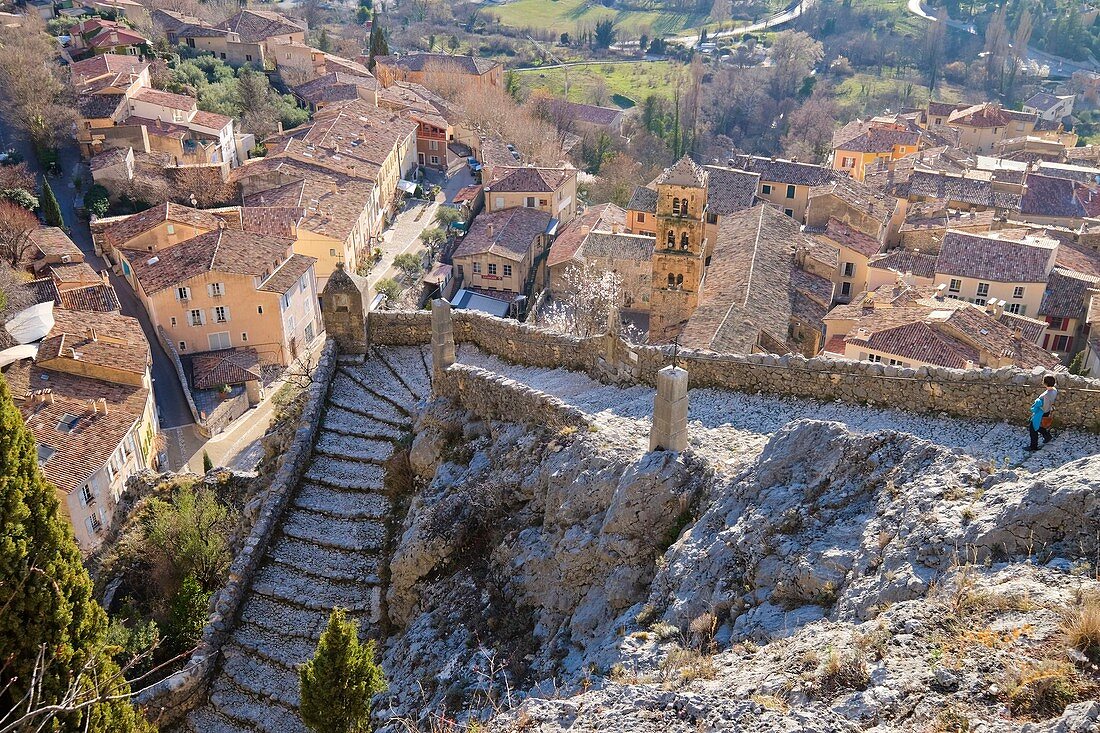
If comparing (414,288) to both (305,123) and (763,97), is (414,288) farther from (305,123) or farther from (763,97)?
(763,97)

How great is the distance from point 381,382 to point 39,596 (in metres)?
9.30

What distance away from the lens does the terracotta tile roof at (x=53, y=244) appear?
132 feet

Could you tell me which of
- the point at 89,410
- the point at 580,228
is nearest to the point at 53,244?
the point at 89,410

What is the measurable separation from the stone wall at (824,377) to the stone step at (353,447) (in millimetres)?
3046

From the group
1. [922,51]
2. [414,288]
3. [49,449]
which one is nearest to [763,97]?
[922,51]

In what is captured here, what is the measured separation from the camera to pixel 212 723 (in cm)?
1323

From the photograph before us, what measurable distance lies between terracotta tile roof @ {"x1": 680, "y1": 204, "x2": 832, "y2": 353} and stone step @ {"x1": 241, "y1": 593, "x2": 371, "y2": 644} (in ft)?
55.6

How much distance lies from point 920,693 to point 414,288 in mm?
41872

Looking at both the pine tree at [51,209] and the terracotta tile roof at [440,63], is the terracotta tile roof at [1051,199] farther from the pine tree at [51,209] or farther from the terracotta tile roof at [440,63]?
the pine tree at [51,209]

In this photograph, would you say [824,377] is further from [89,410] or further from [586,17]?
[586,17]

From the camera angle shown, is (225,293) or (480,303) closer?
(225,293)

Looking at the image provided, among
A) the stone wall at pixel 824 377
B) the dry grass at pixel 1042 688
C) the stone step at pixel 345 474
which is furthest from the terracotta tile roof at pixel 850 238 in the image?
the dry grass at pixel 1042 688

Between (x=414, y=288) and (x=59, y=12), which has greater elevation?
(x=59, y=12)

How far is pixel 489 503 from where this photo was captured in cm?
1343
